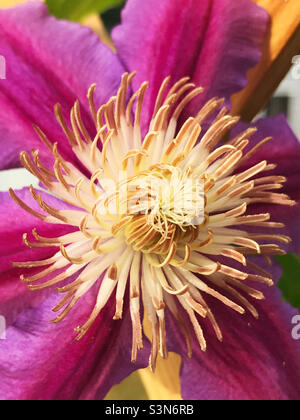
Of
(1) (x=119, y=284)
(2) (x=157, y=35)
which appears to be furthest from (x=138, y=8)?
(1) (x=119, y=284)

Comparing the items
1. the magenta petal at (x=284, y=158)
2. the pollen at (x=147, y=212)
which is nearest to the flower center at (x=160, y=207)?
the pollen at (x=147, y=212)

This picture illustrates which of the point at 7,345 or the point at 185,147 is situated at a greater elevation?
the point at 185,147

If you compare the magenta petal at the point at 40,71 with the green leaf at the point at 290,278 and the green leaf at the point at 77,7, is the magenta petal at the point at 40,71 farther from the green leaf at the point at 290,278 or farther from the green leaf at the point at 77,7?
the green leaf at the point at 290,278

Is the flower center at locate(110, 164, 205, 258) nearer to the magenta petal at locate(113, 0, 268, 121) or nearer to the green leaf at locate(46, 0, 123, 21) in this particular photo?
the magenta petal at locate(113, 0, 268, 121)

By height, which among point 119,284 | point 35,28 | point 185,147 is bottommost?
point 119,284

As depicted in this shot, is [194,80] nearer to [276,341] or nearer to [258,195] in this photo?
[258,195]

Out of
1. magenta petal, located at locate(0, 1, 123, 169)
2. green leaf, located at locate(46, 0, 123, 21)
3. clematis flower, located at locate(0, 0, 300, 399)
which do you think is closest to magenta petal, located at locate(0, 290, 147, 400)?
clematis flower, located at locate(0, 0, 300, 399)

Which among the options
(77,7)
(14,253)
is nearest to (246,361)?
(14,253)
